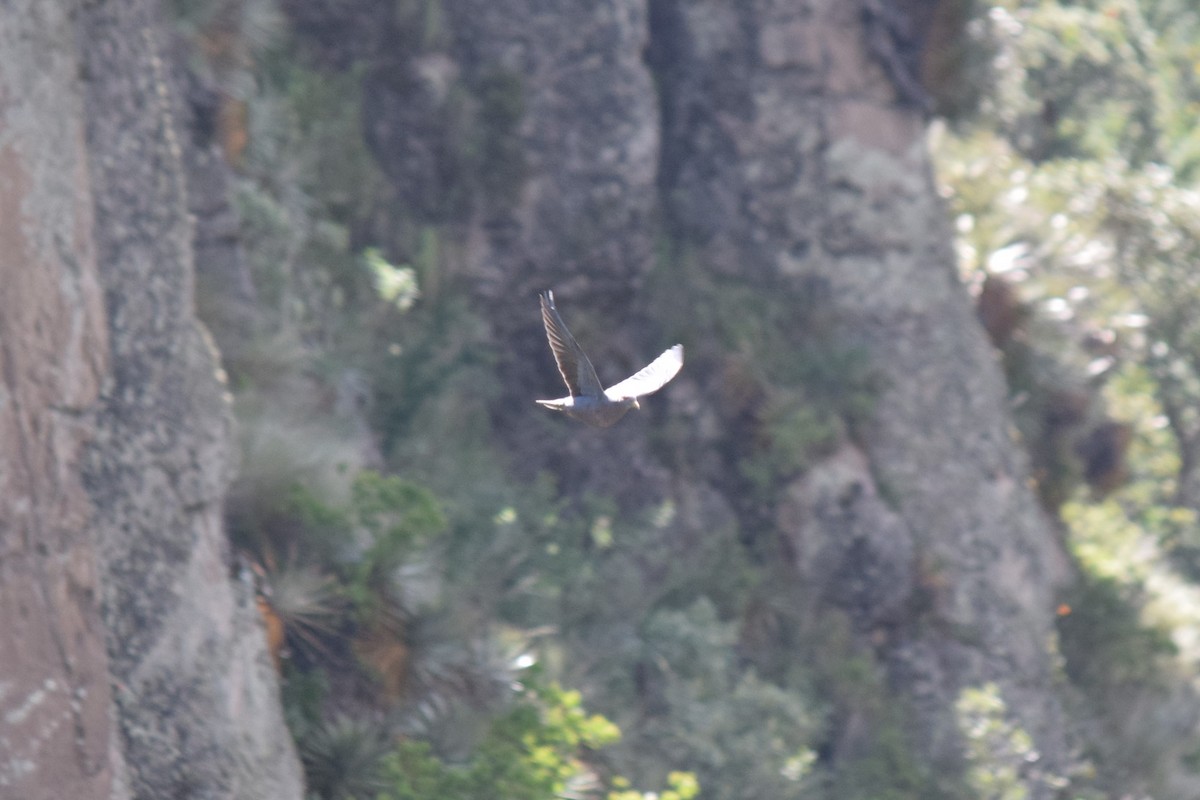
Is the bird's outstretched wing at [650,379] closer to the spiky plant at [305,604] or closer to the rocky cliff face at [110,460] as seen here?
the rocky cliff face at [110,460]

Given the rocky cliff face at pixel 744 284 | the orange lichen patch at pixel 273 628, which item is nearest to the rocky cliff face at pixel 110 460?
the orange lichen patch at pixel 273 628

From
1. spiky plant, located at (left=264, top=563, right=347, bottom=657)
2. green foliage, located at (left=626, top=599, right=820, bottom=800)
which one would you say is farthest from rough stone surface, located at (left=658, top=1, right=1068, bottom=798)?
spiky plant, located at (left=264, top=563, right=347, bottom=657)

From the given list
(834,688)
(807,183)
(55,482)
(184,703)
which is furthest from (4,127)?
(807,183)

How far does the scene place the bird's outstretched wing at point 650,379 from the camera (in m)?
5.07

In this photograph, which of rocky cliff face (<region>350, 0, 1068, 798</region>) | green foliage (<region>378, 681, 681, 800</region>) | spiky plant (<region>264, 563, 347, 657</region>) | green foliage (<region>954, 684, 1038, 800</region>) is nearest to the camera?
green foliage (<region>378, 681, 681, 800</region>)

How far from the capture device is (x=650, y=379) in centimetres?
521

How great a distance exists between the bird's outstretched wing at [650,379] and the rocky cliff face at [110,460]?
3067mm

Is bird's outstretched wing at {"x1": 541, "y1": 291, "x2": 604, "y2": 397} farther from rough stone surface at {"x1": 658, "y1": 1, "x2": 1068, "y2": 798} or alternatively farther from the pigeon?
rough stone surface at {"x1": 658, "y1": 1, "x2": 1068, "y2": 798}

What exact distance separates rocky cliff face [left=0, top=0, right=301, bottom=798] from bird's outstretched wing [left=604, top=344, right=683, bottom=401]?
3067 mm

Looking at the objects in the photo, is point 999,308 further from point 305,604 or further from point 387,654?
point 305,604

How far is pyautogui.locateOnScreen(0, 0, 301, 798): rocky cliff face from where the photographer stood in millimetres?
6754

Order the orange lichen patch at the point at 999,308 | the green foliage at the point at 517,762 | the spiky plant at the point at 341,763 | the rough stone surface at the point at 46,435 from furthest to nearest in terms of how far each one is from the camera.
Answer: the orange lichen patch at the point at 999,308 → the spiky plant at the point at 341,763 → the green foliage at the point at 517,762 → the rough stone surface at the point at 46,435

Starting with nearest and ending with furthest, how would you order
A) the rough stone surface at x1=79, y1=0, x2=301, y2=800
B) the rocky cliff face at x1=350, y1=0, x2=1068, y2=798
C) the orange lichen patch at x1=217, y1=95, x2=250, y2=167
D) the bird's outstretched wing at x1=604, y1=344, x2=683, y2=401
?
the bird's outstretched wing at x1=604, y1=344, x2=683, y2=401 < the rough stone surface at x1=79, y1=0, x2=301, y2=800 < the orange lichen patch at x1=217, y1=95, x2=250, y2=167 < the rocky cliff face at x1=350, y1=0, x2=1068, y2=798

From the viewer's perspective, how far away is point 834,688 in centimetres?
1452
